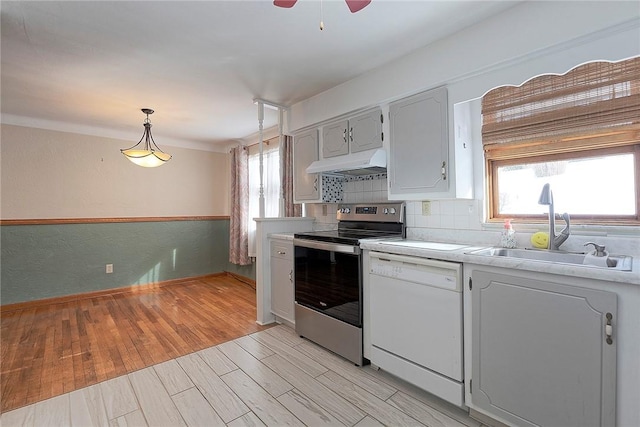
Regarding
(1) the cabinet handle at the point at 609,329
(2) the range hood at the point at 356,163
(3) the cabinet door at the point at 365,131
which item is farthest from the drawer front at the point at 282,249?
(1) the cabinet handle at the point at 609,329

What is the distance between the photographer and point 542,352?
4.57ft

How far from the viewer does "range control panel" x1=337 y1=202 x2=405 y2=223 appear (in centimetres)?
254

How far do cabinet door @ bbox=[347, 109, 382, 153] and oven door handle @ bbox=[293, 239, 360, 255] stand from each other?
870mm

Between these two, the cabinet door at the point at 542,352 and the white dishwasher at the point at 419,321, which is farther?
the white dishwasher at the point at 419,321

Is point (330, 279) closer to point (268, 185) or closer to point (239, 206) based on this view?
point (268, 185)

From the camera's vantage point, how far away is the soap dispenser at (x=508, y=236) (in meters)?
1.92

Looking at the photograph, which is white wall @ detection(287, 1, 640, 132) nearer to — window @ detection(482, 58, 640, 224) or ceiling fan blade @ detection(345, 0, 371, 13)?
window @ detection(482, 58, 640, 224)

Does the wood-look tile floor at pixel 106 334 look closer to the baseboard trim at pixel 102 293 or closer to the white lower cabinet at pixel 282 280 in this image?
the baseboard trim at pixel 102 293

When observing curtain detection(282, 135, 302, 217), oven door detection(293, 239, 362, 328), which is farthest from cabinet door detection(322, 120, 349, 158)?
oven door detection(293, 239, 362, 328)

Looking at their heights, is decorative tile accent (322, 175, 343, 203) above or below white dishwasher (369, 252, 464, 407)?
above

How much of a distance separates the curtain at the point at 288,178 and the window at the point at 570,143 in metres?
2.16

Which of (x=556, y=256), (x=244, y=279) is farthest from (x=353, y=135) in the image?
(x=244, y=279)

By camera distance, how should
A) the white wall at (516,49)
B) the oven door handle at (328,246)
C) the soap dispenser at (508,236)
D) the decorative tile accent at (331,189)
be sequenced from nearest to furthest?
the white wall at (516,49) < the soap dispenser at (508,236) < the oven door handle at (328,246) < the decorative tile accent at (331,189)

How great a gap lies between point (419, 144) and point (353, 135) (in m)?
0.68
